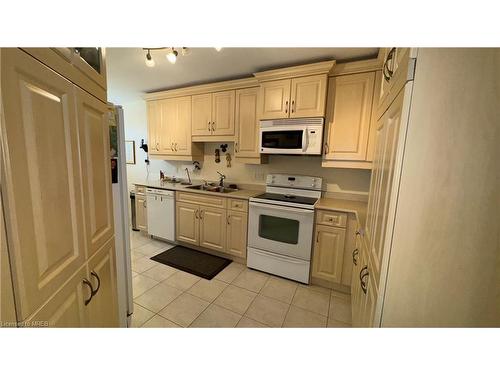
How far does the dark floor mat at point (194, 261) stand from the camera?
7.96ft

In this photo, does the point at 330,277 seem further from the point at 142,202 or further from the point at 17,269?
the point at 142,202

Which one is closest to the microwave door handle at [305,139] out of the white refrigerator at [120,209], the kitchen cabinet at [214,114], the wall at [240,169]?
the wall at [240,169]

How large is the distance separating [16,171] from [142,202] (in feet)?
10.0

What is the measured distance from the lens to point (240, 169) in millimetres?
3041

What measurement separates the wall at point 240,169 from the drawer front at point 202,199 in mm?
570

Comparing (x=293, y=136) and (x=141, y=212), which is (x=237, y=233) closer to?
(x=293, y=136)

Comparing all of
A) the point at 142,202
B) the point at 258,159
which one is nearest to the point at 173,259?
the point at 142,202

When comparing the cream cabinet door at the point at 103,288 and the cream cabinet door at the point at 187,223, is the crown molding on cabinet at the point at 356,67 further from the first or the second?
the cream cabinet door at the point at 103,288

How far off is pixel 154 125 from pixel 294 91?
232cm

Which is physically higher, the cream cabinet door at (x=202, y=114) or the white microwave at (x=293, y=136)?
the cream cabinet door at (x=202, y=114)

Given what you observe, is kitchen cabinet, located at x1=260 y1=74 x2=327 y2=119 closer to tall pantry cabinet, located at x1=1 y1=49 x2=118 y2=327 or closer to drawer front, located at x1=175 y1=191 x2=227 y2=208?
drawer front, located at x1=175 y1=191 x2=227 y2=208

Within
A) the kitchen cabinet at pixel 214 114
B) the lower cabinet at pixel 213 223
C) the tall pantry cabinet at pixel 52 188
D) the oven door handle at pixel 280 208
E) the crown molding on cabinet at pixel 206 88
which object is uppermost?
the crown molding on cabinet at pixel 206 88

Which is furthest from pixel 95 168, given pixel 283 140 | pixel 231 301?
pixel 283 140

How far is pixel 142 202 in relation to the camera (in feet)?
10.8
